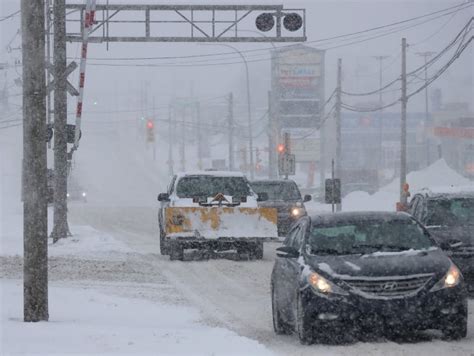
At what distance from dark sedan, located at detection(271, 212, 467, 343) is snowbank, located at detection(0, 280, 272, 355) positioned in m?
0.72

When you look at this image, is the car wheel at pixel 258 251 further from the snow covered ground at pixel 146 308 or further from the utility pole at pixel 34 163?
the utility pole at pixel 34 163

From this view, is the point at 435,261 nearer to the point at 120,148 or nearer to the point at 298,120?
the point at 298,120

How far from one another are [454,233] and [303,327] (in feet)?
18.7

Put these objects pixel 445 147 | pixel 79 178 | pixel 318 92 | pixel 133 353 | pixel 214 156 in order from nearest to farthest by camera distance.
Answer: pixel 133 353
pixel 318 92
pixel 79 178
pixel 445 147
pixel 214 156

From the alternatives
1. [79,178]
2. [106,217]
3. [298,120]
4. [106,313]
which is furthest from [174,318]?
[79,178]

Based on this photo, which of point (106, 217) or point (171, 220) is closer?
point (171, 220)

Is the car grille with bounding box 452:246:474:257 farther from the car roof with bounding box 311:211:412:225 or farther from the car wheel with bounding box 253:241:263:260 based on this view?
the car wheel with bounding box 253:241:263:260

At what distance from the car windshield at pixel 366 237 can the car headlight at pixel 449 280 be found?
2.21 feet

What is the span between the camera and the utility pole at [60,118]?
85.5 feet

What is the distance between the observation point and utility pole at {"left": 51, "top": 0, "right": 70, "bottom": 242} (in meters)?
26.0

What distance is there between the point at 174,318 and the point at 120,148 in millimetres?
121541

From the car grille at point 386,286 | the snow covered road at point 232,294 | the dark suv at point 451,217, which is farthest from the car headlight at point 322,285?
the dark suv at point 451,217

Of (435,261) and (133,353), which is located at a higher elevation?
(435,261)

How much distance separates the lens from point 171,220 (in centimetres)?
2156
